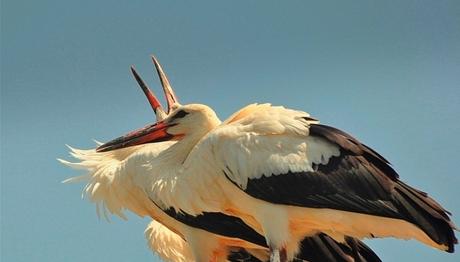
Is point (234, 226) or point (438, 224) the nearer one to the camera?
point (438, 224)

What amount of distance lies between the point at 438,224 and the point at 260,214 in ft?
4.86

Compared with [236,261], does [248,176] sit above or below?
above

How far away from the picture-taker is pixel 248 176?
11.6m

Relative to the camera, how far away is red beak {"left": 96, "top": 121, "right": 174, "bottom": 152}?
12797mm

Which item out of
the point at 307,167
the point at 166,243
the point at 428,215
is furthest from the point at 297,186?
the point at 166,243

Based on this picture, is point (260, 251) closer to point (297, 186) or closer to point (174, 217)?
point (174, 217)

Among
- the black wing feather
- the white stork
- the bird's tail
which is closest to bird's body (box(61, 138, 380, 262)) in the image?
the white stork

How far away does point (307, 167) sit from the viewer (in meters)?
11.5

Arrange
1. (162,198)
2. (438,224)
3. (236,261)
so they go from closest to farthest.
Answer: (438,224)
(162,198)
(236,261)

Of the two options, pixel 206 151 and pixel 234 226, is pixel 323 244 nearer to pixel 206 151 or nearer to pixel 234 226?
pixel 234 226

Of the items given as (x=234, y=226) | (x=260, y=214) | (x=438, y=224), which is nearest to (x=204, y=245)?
(x=234, y=226)

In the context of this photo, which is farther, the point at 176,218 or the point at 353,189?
the point at 176,218

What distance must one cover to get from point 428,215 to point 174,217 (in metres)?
2.58

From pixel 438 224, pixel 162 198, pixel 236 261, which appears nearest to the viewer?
pixel 438 224
